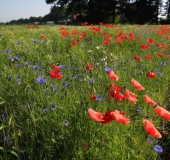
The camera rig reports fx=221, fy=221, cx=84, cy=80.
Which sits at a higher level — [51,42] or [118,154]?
[51,42]

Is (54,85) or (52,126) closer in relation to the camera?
(52,126)

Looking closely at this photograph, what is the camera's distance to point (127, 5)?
3525 cm

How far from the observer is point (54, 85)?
2.15m

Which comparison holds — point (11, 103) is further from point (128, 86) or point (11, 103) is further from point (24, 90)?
point (128, 86)

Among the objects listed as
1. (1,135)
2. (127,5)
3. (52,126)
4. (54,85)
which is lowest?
(1,135)

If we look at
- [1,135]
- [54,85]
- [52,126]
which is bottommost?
[1,135]

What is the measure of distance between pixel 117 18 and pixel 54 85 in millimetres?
36420

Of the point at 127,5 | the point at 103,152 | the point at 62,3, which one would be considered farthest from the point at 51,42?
the point at 127,5

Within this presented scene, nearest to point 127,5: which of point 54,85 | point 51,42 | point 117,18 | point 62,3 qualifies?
point 117,18

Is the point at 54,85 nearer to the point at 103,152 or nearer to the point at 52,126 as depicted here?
the point at 52,126

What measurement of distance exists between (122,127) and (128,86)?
0.93 metres

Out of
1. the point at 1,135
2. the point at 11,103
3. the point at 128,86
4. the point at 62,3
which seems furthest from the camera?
the point at 62,3

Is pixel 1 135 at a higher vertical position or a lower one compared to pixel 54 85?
lower

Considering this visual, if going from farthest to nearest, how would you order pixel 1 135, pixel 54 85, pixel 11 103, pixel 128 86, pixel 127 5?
1. pixel 127 5
2. pixel 128 86
3. pixel 54 85
4. pixel 11 103
5. pixel 1 135
